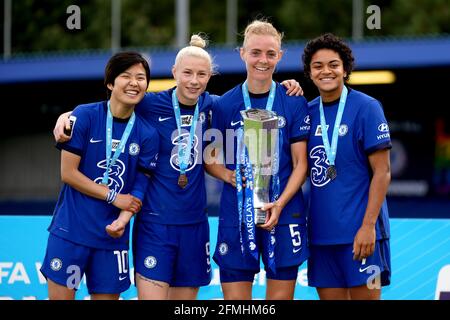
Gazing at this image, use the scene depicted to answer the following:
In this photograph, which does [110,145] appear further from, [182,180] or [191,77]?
[191,77]

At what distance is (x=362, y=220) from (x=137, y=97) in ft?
4.93

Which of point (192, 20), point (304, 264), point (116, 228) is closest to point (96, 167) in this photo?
point (116, 228)

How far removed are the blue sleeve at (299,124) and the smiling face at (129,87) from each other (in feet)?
2.97

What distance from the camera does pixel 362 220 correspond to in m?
4.79

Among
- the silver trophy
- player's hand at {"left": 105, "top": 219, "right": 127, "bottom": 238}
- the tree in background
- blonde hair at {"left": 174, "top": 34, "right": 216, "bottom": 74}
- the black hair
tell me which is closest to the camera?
the silver trophy

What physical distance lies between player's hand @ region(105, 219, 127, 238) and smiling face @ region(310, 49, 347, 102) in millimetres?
1420

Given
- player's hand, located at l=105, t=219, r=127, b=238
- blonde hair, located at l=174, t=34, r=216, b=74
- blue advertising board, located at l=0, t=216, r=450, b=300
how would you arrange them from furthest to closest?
blue advertising board, located at l=0, t=216, r=450, b=300 < blonde hair, located at l=174, t=34, r=216, b=74 < player's hand, located at l=105, t=219, r=127, b=238

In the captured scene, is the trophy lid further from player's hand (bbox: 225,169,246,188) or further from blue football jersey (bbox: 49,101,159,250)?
blue football jersey (bbox: 49,101,159,250)

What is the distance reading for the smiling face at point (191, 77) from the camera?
16.1 ft

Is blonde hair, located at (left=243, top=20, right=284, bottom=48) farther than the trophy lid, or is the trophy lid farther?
blonde hair, located at (left=243, top=20, right=284, bottom=48)

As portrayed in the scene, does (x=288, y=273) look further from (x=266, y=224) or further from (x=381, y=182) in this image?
(x=381, y=182)

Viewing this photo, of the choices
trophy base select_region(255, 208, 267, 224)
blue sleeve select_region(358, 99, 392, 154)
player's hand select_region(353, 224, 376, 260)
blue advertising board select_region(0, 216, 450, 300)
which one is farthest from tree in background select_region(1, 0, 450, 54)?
trophy base select_region(255, 208, 267, 224)

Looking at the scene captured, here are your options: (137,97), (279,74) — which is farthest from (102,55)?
(137,97)

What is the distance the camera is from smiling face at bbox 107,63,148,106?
4.83m
